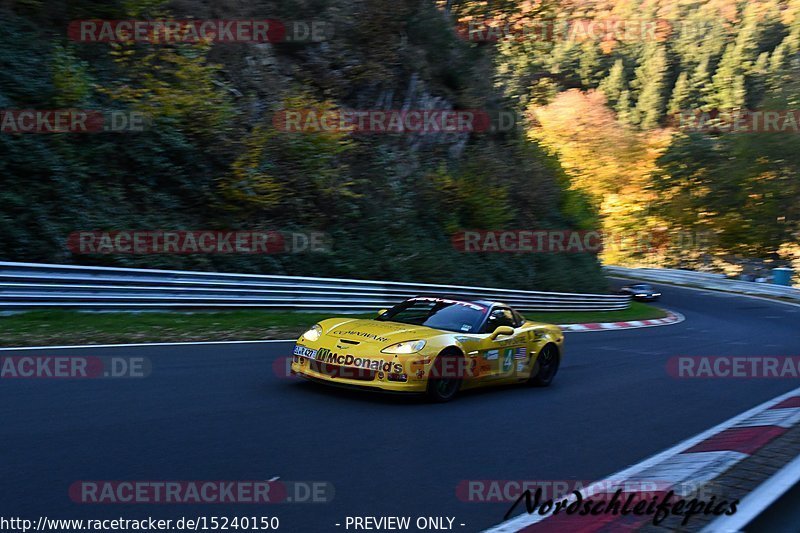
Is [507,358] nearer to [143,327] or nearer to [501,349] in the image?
[501,349]

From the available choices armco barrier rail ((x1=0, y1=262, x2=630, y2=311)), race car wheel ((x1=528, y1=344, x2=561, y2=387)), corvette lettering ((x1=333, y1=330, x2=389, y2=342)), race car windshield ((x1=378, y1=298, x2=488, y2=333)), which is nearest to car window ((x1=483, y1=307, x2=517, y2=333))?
race car windshield ((x1=378, y1=298, x2=488, y2=333))

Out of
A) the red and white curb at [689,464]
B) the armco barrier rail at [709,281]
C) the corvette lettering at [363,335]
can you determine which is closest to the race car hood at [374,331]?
the corvette lettering at [363,335]

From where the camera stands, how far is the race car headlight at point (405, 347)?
8.23 m

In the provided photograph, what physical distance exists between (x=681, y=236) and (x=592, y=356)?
5393 centimetres

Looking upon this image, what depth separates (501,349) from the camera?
9.62 meters

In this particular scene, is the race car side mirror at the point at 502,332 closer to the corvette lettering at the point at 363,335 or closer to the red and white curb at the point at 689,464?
the corvette lettering at the point at 363,335

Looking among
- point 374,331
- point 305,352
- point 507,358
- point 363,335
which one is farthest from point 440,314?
point 305,352

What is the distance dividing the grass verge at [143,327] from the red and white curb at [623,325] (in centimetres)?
815

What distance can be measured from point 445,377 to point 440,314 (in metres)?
1.13

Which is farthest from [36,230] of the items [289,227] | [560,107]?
[560,107]

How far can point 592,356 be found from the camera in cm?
1426

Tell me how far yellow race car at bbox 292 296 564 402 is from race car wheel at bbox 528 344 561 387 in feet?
0.05

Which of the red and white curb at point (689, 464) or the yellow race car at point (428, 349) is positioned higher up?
the yellow race car at point (428, 349)

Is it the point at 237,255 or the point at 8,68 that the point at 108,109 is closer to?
the point at 8,68
